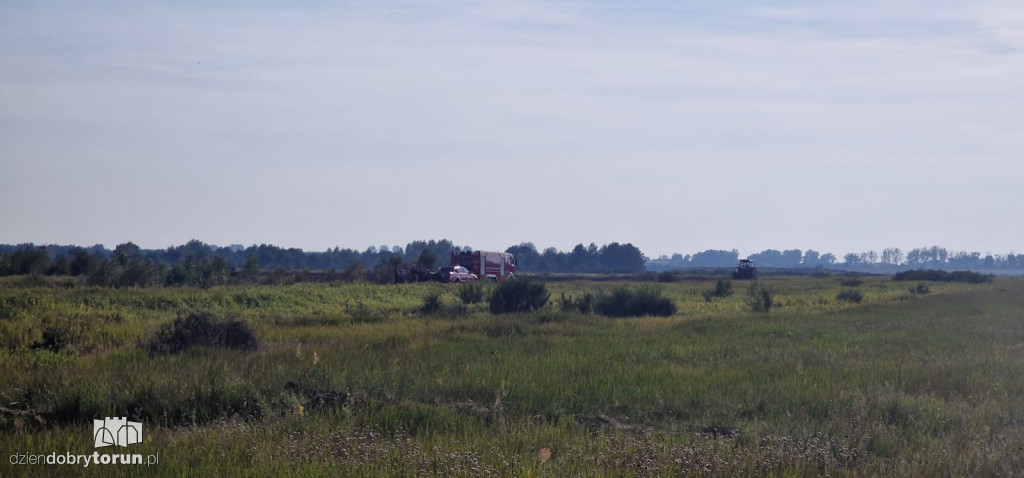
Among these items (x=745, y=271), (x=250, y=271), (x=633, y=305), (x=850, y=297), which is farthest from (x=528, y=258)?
(x=633, y=305)

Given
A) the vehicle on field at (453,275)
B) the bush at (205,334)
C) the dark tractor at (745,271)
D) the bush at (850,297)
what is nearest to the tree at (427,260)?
the vehicle on field at (453,275)

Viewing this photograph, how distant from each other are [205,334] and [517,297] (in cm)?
1672

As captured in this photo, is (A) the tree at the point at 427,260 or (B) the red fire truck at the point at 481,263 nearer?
(B) the red fire truck at the point at 481,263

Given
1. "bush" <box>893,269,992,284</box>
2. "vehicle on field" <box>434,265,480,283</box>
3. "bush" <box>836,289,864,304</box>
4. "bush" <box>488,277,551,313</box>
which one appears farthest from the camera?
"bush" <box>893,269,992,284</box>

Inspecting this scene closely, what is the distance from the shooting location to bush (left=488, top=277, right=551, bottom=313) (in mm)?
33250

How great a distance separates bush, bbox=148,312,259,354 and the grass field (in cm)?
58

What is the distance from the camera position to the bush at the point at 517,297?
3325cm

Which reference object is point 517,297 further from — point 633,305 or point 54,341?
point 54,341

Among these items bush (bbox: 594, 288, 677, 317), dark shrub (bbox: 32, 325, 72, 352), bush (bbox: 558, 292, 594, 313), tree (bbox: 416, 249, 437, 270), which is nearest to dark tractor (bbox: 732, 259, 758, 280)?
tree (bbox: 416, 249, 437, 270)

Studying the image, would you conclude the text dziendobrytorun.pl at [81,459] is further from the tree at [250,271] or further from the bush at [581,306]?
the tree at [250,271]

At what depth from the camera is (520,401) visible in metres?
12.3

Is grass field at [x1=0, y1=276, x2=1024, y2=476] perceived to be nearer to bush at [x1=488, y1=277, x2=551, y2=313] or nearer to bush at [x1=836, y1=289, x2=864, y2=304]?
bush at [x1=488, y1=277, x2=551, y2=313]

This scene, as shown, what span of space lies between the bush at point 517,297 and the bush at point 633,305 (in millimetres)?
2325

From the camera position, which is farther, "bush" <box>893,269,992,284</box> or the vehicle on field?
"bush" <box>893,269,992,284</box>
